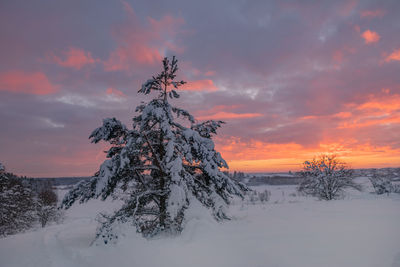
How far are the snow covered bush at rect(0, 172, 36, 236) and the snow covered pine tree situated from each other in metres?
21.4

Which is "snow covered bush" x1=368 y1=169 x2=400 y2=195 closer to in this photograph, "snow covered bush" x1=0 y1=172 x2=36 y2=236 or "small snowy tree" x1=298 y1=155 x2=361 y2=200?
"small snowy tree" x1=298 y1=155 x2=361 y2=200

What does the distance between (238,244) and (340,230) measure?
9.81 feet

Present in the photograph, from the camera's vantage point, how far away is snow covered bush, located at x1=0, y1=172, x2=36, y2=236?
82.0 ft

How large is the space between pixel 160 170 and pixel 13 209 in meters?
31.8

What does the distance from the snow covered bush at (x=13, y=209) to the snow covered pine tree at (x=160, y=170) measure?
843 inches

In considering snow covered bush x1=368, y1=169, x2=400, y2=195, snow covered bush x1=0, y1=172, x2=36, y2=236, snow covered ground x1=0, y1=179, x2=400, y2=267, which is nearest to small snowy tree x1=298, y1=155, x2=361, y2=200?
snow covered bush x1=368, y1=169, x2=400, y2=195

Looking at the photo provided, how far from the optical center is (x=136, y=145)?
311 inches

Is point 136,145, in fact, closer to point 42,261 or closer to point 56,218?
point 42,261

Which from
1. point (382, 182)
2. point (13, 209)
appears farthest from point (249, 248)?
point (13, 209)

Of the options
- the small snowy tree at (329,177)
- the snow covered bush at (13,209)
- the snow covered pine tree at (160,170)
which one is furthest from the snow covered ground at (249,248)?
the snow covered bush at (13,209)

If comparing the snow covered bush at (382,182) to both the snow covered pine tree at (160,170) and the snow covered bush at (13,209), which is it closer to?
the snow covered pine tree at (160,170)

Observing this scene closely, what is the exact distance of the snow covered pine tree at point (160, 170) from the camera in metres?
7.15

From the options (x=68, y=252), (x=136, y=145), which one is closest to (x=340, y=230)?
(x=136, y=145)

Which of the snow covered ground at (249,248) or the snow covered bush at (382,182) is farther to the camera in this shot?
the snow covered bush at (382,182)
